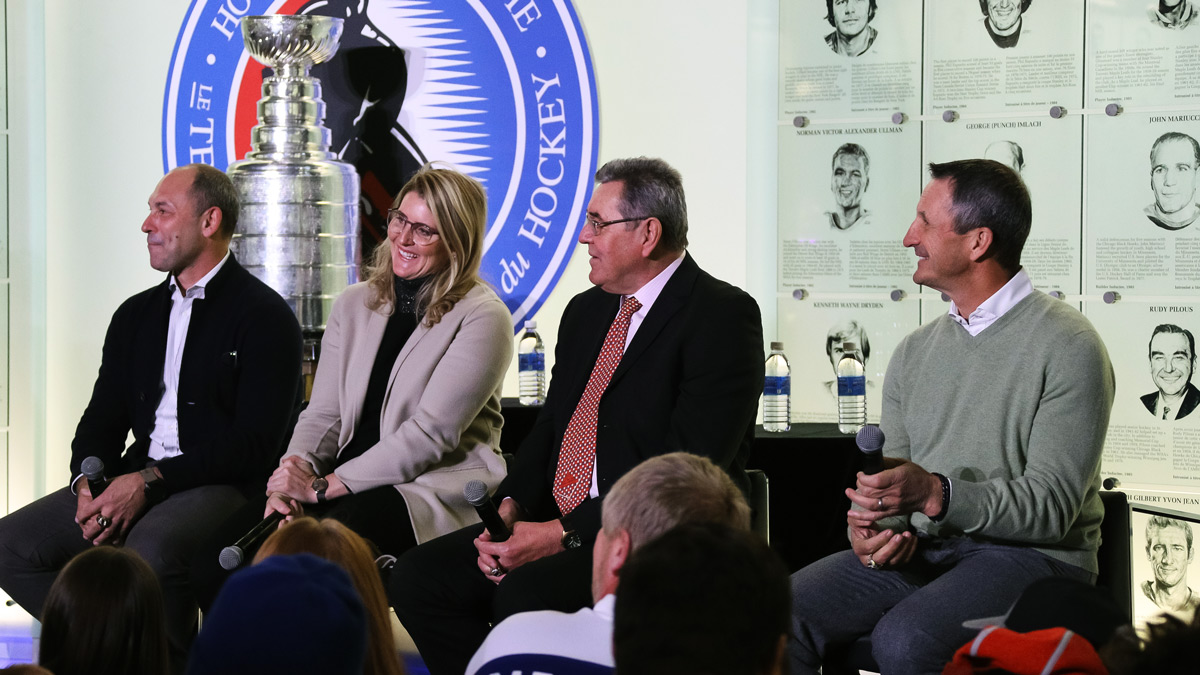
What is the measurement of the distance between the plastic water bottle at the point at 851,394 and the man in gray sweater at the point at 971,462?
3.80 ft

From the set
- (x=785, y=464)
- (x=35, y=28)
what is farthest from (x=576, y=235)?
(x=35, y=28)

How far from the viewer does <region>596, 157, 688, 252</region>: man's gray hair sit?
2973mm

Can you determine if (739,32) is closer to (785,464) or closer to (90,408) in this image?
(785,464)

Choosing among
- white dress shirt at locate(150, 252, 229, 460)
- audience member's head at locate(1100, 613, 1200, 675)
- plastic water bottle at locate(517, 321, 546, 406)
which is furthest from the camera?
plastic water bottle at locate(517, 321, 546, 406)

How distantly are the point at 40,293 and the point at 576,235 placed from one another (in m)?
2.23

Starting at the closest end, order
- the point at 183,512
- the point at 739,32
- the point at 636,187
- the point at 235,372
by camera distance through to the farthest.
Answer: the point at 636,187, the point at 183,512, the point at 235,372, the point at 739,32

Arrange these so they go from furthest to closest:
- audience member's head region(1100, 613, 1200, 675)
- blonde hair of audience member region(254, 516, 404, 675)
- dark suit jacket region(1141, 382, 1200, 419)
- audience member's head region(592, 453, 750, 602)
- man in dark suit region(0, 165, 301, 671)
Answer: dark suit jacket region(1141, 382, 1200, 419)
man in dark suit region(0, 165, 301, 671)
blonde hair of audience member region(254, 516, 404, 675)
audience member's head region(592, 453, 750, 602)
audience member's head region(1100, 613, 1200, 675)

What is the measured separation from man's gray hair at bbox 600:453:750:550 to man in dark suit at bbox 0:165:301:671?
5.69 ft

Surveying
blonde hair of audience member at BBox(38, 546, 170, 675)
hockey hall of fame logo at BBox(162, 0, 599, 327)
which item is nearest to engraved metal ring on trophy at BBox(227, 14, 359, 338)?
hockey hall of fame logo at BBox(162, 0, 599, 327)

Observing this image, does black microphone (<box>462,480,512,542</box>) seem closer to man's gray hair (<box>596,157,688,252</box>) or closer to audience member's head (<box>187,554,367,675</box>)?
man's gray hair (<box>596,157,688,252</box>)

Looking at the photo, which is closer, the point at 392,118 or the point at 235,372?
the point at 235,372

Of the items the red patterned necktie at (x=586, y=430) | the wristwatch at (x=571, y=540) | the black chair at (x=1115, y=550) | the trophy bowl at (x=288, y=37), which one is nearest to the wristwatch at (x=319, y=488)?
the red patterned necktie at (x=586, y=430)

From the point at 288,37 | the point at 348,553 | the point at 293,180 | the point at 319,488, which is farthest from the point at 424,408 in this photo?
the point at 288,37

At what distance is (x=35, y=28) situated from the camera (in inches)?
206
